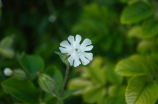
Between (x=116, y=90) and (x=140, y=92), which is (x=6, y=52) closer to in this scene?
(x=116, y=90)

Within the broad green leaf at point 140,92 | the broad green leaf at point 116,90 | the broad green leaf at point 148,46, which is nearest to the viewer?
the broad green leaf at point 140,92

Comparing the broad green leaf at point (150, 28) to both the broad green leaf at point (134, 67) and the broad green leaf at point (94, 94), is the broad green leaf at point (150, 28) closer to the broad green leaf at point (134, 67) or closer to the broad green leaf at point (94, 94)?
the broad green leaf at point (134, 67)

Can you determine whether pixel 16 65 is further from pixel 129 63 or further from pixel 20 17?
pixel 20 17

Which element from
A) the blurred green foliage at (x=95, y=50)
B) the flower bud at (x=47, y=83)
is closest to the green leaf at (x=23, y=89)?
the blurred green foliage at (x=95, y=50)

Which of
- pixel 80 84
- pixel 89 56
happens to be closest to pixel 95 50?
pixel 80 84

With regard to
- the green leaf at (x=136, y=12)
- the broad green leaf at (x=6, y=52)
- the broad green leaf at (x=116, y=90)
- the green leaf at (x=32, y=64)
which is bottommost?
the broad green leaf at (x=116, y=90)

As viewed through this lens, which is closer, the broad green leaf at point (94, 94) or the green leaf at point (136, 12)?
the green leaf at point (136, 12)

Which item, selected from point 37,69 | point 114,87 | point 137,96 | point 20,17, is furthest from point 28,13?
point 137,96
